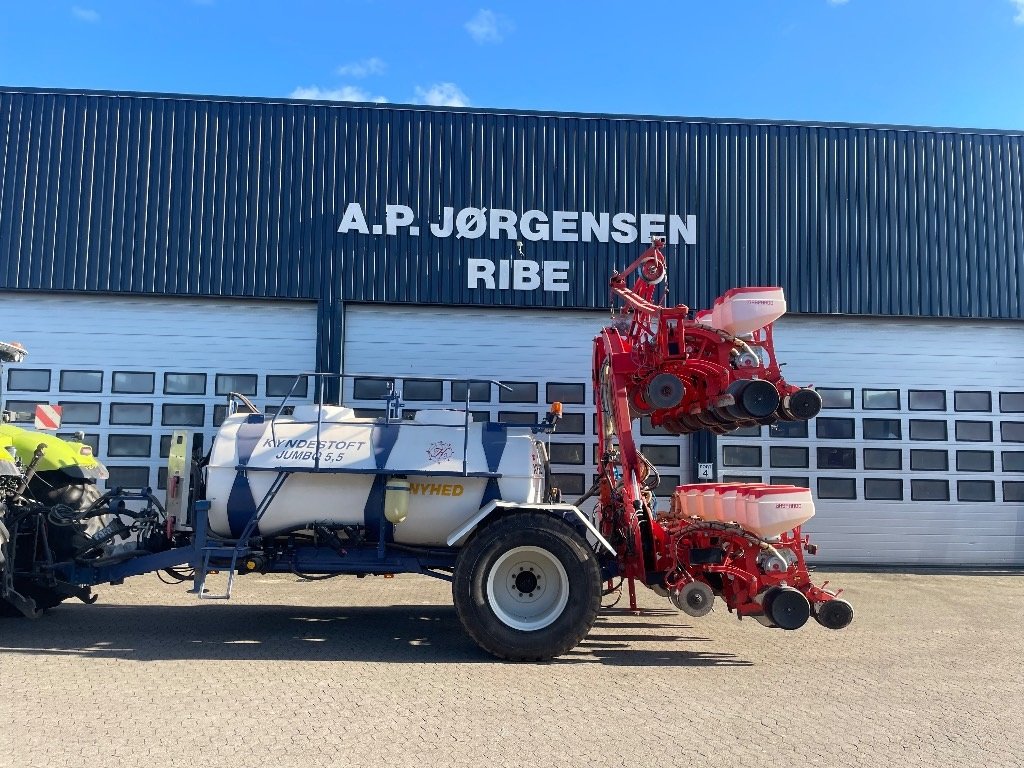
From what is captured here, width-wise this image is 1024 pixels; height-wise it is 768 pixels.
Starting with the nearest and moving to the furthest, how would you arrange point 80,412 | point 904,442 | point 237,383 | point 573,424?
point 80,412
point 237,383
point 573,424
point 904,442

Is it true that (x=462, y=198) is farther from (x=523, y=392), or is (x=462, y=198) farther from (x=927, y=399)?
(x=927, y=399)

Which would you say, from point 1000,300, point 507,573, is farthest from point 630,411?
point 1000,300

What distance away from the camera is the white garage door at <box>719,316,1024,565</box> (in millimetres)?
13875

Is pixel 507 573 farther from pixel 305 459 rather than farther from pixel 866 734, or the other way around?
pixel 866 734

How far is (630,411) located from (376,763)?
4.85 m

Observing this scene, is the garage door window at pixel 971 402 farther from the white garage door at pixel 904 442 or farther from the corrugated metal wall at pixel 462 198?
the corrugated metal wall at pixel 462 198

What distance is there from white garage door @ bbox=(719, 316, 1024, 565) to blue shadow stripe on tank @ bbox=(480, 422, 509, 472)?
6.98 m

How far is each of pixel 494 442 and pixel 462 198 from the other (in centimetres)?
717

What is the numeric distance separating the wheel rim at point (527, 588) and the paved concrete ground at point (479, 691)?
453 millimetres

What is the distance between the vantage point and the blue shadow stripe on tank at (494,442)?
25.1 feet

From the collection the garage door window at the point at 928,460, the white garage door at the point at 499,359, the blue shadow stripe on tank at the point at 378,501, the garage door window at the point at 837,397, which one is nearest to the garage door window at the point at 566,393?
the white garage door at the point at 499,359

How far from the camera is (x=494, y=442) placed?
7.79m

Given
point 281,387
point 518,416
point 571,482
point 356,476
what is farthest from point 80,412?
point 571,482

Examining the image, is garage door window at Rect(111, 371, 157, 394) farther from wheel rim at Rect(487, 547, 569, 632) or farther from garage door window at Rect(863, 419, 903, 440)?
garage door window at Rect(863, 419, 903, 440)
